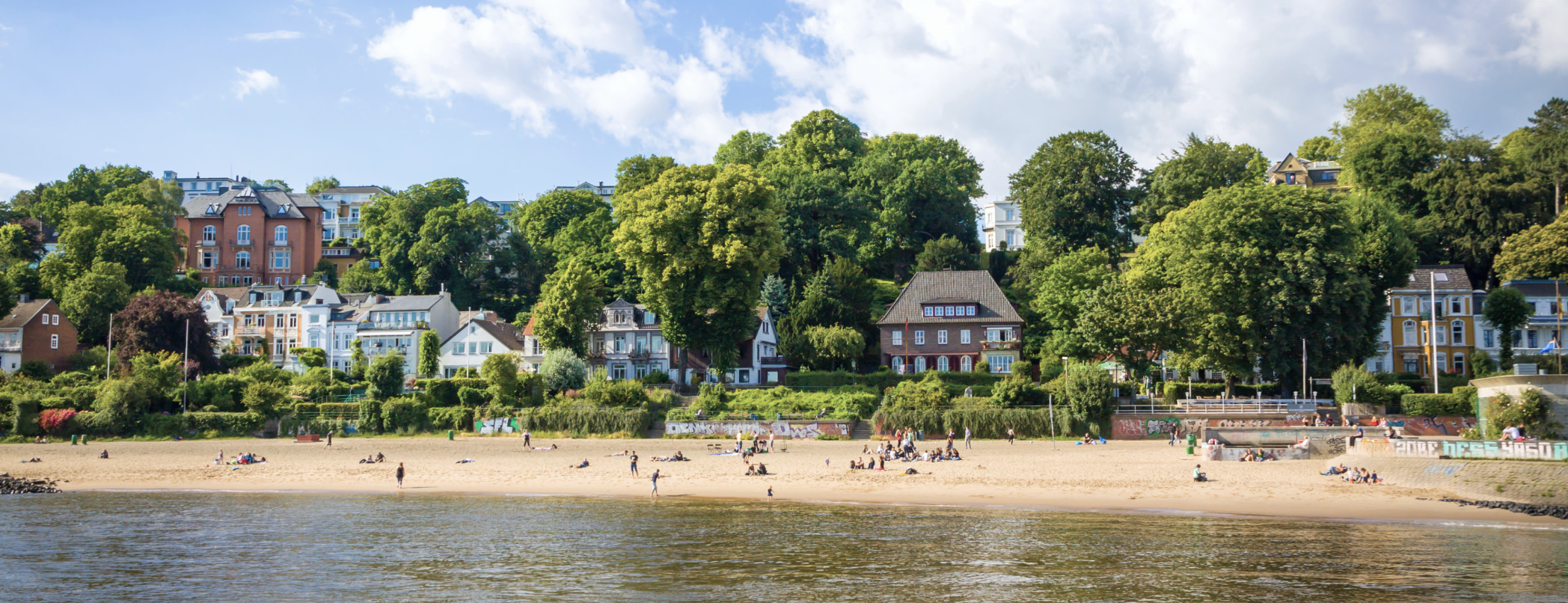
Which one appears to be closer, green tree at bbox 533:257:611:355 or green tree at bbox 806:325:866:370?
green tree at bbox 533:257:611:355

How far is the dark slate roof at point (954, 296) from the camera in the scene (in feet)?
235

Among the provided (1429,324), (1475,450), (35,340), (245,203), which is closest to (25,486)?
(35,340)

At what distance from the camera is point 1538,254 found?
65500mm

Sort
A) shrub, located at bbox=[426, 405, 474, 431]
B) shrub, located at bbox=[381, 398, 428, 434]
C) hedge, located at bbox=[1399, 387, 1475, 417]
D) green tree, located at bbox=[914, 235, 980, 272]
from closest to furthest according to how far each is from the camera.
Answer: hedge, located at bbox=[1399, 387, 1475, 417], shrub, located at bbox=[426, 405, 474, 431], shrub, located at bbox=[381, 398, 428, 434], green tree, located at bbox=[914, 235, 980, 272]

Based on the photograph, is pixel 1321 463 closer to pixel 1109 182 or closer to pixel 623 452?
pixel 623 452

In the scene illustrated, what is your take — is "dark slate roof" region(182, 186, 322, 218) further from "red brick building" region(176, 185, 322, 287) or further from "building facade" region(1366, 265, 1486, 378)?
"building facade" region(1366, 265, 1486, 378)

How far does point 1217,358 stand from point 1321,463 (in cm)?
1329

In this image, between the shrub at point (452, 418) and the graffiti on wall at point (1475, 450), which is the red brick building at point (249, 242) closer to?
the shrub at point (452, 418)

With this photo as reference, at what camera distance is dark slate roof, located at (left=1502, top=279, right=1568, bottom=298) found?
2709 inches

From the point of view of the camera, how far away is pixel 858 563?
26.2 m

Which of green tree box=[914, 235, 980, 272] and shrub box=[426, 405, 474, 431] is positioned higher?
green tree box=[914, 235, 980, 272]

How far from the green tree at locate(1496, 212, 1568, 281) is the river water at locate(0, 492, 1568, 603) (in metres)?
44.5

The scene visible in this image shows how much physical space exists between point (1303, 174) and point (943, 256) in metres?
40.1

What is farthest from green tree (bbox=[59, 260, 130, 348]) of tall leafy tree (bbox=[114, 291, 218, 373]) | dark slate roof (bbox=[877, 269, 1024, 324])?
dark slate roof (bbox=[877, 269, 1024, 324])
